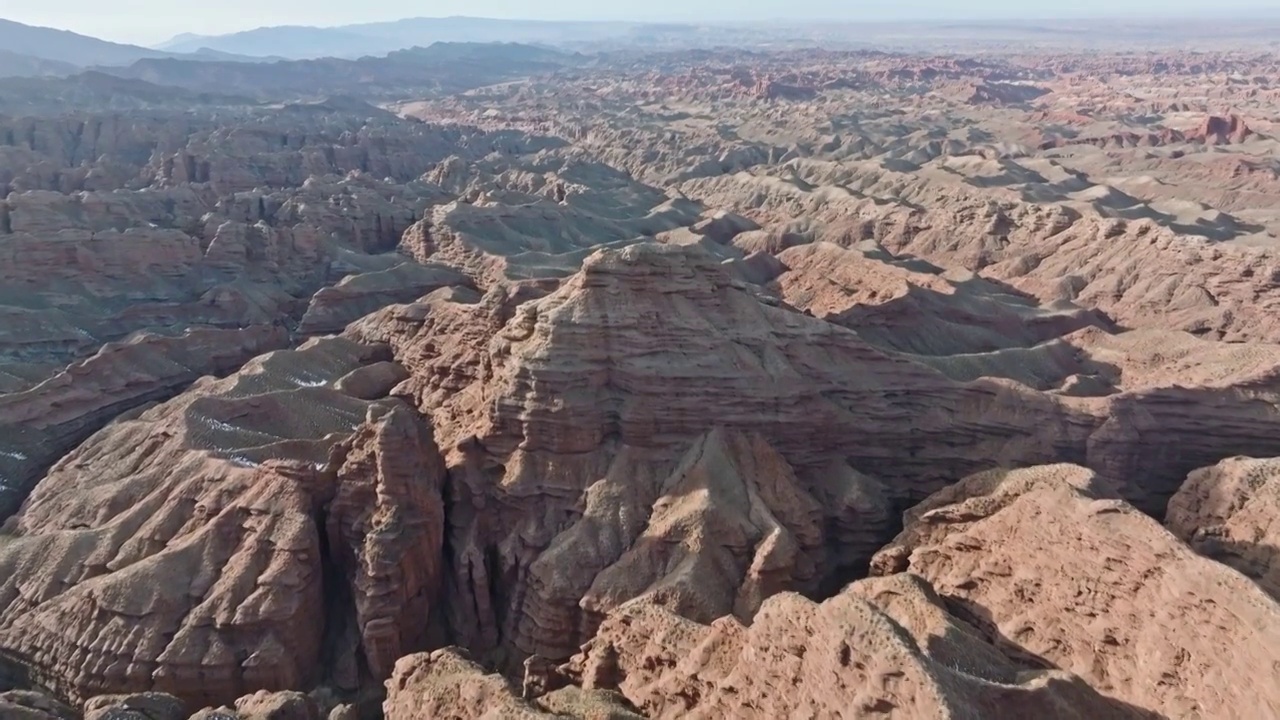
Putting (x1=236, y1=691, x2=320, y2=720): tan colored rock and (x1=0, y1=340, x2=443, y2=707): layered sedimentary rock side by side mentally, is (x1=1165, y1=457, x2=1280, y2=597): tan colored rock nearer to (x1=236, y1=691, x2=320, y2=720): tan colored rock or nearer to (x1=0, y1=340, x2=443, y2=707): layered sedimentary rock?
(x1=0, y1=340, x2=443, y2=707): layered sedimentary rock

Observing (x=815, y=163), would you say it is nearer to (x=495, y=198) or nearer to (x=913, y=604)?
(x=495, y=198)

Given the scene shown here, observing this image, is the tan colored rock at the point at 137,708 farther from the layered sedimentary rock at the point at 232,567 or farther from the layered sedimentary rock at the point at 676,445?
the layered sedimentary rock at the point at 676,445

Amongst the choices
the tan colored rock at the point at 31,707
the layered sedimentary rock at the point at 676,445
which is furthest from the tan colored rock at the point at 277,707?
the layered sedimentary rock at the point at 676,445

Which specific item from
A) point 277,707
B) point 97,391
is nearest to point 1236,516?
point 277,707

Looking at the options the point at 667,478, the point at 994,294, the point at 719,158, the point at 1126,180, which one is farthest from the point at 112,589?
the point at 719,158

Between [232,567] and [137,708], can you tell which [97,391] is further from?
[137,708]

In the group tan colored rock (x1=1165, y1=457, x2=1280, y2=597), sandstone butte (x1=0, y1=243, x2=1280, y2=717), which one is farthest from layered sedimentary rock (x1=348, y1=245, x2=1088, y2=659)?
tan colored rock (x1=1165, y1=457, x2=1280, y2=597)
